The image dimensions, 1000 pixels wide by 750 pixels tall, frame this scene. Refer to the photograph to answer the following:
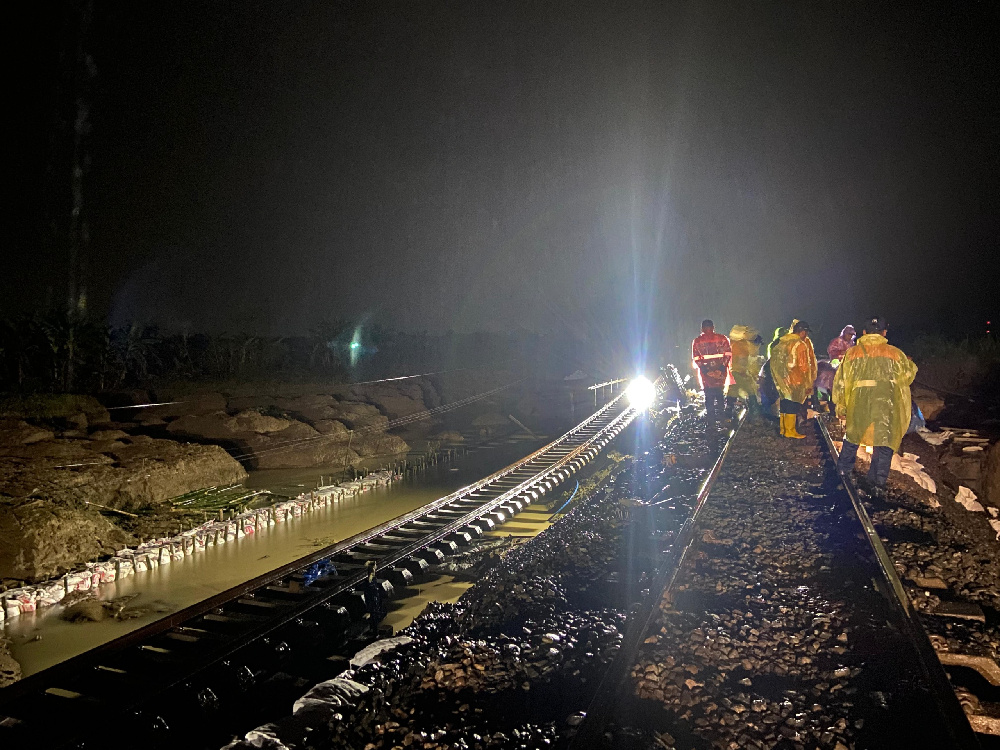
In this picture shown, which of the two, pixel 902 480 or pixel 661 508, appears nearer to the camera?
pixel 661 508

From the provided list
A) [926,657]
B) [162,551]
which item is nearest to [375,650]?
[926,657]

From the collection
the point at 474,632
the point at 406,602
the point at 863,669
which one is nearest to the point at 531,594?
the point at 474,632

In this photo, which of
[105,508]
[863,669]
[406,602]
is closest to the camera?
[863,669]

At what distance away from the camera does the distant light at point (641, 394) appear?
2226cm

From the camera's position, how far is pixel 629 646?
3584 millimetres

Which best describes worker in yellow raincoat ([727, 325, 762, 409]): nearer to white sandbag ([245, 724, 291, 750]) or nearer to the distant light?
the distant light

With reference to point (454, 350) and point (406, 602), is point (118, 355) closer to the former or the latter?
point (406, 602)

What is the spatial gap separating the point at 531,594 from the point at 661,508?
10.4 ft

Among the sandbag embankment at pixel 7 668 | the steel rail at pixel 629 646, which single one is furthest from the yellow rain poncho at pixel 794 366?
the sandbag embankment at pixel 7 668

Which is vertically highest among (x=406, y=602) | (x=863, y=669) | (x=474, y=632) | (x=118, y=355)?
(x=118, y=355)

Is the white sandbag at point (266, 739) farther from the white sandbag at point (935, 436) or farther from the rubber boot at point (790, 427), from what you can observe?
the white sandbag at point (935, 436)

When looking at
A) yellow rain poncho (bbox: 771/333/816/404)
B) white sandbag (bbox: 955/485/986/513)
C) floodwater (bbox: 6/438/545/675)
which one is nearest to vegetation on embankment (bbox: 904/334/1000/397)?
yellow rain poncho (bbox: 771/333/816/404)

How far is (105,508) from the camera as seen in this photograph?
9188 millimetres

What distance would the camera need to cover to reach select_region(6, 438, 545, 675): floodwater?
600 cm
